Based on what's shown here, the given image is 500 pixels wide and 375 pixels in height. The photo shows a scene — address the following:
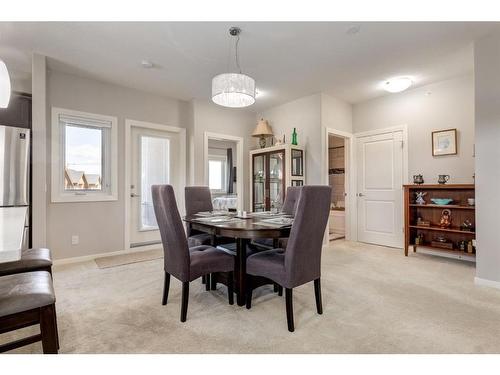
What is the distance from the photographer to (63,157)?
3.63 meters

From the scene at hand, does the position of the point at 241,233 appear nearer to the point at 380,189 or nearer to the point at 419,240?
the point at 419,240

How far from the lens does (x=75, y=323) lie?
1919mm

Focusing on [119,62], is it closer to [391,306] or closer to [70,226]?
[70,226]

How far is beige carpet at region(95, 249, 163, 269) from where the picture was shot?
343 centimetres

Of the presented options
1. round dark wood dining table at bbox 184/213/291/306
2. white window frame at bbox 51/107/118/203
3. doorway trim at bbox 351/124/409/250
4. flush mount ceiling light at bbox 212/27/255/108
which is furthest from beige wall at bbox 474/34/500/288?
white window frame at bbox 51/107/118/203

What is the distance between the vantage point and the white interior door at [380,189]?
431 centimetres

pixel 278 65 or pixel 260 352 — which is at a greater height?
pixel 278 65

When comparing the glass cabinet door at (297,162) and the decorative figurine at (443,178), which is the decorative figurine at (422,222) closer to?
the decorative figurine at (443,178)

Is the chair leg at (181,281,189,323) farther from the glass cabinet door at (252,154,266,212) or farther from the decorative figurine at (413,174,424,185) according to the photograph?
the decorative figurine at (413,174,424,185)

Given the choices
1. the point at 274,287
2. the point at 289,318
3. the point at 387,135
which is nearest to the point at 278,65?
the point at 387,135

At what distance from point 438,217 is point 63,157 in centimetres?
538

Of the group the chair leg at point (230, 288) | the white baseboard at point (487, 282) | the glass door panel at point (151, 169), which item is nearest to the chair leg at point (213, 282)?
the chair leg at point (230, 288)

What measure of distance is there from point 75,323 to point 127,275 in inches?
43.0

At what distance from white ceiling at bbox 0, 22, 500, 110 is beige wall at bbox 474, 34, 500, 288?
11.7 inches
